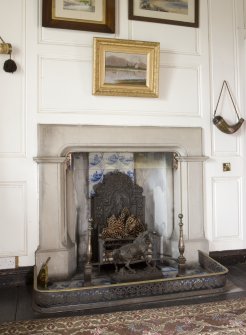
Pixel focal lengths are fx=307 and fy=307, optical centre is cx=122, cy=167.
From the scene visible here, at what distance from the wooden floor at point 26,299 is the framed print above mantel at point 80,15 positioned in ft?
8.14

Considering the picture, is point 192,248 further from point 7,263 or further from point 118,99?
point 7,263

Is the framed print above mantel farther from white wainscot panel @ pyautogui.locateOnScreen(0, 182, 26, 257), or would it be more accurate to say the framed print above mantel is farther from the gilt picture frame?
white wainscot panel @ pyautogui.locateOnScreen(0, 182, 26, 257)

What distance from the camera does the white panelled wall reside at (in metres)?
2.89

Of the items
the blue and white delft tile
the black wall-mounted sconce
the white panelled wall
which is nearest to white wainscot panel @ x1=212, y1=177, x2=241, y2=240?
the white panelled wall

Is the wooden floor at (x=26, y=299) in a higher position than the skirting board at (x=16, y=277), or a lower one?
lower

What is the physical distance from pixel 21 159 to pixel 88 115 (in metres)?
0.77

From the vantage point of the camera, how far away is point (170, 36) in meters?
3.25

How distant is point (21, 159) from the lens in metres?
2.91

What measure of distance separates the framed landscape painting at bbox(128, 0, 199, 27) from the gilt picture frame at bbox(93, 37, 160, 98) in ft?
1.14

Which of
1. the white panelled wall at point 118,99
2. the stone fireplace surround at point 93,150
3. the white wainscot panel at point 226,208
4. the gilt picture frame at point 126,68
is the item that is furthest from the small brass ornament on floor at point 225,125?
the gilt picture frame at point 126,68

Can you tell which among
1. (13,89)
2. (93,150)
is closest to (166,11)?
(93,150)

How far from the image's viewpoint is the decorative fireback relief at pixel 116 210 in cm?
316

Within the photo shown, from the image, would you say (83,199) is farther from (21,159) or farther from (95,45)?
(95,45)

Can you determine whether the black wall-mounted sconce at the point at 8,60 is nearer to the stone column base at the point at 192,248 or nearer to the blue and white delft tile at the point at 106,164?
the blue and white delft tile at the point at 106,164
